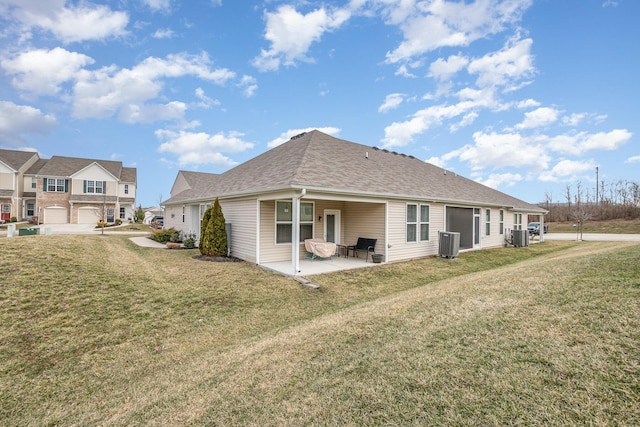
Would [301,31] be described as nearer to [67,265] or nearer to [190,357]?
[67,265]

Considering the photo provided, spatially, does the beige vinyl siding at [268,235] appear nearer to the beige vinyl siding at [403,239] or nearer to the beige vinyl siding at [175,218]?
the beige vinyl siding at [403,239]

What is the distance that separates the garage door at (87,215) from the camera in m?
31.8

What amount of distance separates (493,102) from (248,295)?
53.1ft

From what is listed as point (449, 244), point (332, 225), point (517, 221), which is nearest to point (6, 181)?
point (332, 225)

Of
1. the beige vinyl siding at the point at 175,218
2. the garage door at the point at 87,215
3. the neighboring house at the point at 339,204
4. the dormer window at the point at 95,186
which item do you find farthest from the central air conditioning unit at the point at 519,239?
the dormer window at the point at 95,186

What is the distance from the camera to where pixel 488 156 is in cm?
2703

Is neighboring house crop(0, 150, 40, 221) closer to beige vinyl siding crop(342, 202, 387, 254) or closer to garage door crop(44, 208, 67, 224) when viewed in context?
garage door crop(44, 208, 67, 224)

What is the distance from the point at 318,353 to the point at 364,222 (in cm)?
910

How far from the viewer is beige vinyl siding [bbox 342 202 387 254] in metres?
11.8

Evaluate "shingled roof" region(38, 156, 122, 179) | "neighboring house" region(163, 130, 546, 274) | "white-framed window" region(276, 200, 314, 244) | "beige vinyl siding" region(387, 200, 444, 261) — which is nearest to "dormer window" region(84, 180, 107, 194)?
"shingled roof" region(38, 156, 122, 179)

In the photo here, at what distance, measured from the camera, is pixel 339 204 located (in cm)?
1313

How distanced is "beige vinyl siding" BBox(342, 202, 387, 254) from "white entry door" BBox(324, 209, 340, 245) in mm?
381

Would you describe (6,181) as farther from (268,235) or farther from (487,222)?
(487,222)

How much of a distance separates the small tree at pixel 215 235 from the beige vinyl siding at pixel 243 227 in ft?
1.55
